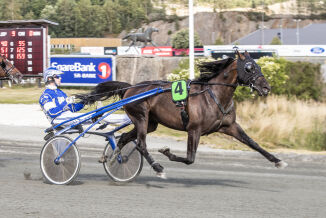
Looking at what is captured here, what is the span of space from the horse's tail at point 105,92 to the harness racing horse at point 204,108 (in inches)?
9.1

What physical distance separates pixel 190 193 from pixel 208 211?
103 cm

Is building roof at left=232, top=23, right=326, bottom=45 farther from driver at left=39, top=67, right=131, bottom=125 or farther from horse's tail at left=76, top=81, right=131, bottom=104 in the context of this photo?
driver at left=39, top=67, right=131, bottom=125

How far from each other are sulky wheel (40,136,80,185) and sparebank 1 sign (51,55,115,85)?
1137 centimetres

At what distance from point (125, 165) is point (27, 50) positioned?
12032 mm

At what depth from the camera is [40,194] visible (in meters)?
6.88

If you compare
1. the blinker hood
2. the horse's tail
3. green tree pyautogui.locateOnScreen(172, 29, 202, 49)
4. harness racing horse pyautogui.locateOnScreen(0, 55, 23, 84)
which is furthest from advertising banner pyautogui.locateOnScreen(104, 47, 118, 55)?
the blinker hood

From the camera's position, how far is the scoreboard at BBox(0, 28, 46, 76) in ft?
61.6

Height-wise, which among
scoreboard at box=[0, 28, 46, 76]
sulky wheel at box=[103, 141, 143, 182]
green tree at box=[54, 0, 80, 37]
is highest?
green tree at box=[54, 0, 80, 37]

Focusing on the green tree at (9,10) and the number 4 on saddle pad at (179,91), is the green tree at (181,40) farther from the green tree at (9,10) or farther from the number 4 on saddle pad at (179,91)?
the number 4 on saddle pad at (179,91)

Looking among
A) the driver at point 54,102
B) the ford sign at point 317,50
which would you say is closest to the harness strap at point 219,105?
the driver at point 54,102

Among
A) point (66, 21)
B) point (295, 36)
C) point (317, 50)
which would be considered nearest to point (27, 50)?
point (317, 50)

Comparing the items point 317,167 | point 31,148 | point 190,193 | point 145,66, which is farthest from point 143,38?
point 190,193

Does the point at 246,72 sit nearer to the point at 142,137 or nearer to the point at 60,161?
the point at 142,137

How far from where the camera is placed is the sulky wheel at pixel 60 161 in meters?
7.48
